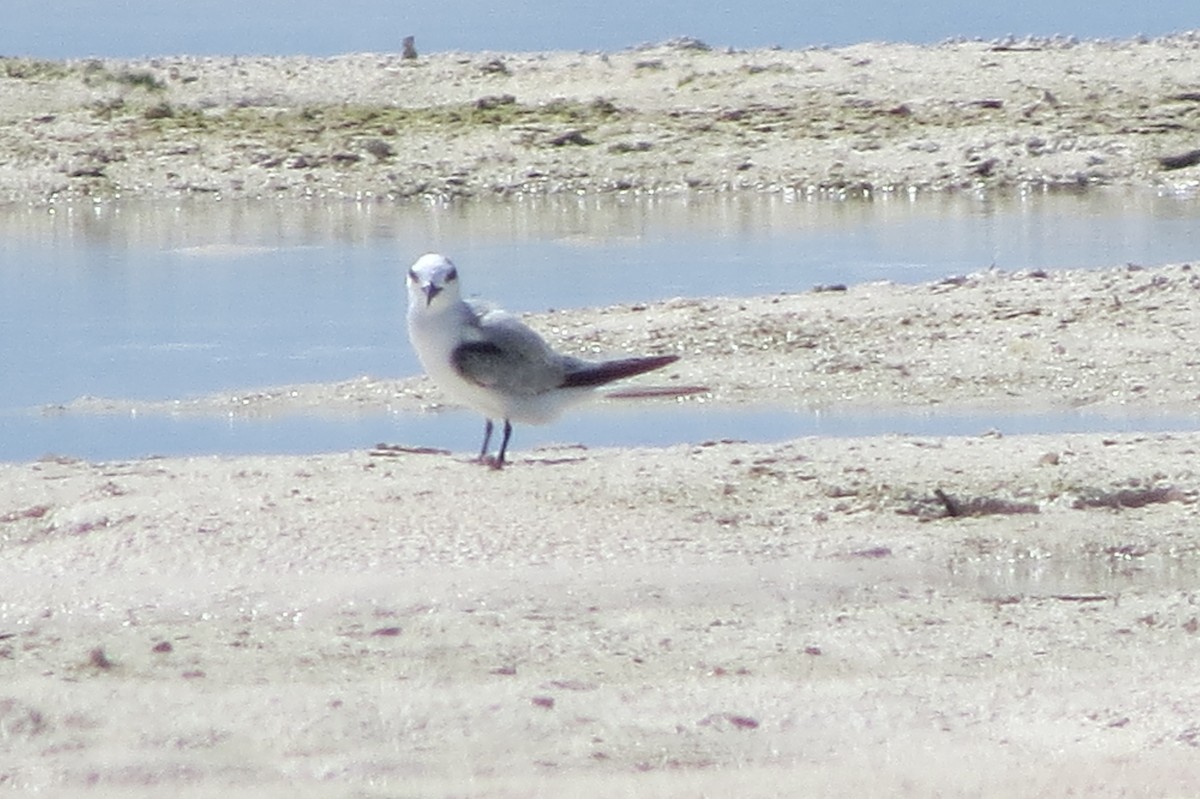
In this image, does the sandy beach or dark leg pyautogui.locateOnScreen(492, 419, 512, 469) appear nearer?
the sandy beach

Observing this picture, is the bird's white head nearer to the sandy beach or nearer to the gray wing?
the gray wing

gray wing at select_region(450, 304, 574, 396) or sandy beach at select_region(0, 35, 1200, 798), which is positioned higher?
gray wing at select_region(450, 304, 574, 396)

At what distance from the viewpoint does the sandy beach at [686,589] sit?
17.9ft

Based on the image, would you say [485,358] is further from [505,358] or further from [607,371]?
[607,371]

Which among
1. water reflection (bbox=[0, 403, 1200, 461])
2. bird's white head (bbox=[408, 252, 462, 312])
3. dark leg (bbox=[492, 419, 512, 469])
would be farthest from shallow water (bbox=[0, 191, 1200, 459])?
bird's white head (bbox=[408, 252, 462, 312])

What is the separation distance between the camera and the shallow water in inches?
441

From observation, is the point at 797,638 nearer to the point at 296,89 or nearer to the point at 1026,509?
the point at 1026,509

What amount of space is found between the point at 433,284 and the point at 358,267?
6910 mm

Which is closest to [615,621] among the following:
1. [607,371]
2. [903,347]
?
[607,371]

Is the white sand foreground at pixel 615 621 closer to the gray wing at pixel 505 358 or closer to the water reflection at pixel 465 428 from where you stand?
the gray wing at pixel 505 358

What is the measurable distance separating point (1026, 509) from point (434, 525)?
6.00ft

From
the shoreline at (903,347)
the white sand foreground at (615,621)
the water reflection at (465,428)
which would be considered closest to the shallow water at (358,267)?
the water reflection at (465,428)

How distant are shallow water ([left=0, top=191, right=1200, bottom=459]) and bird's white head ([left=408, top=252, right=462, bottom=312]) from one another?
1.38 meters

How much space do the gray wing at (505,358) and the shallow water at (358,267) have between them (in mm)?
1241
